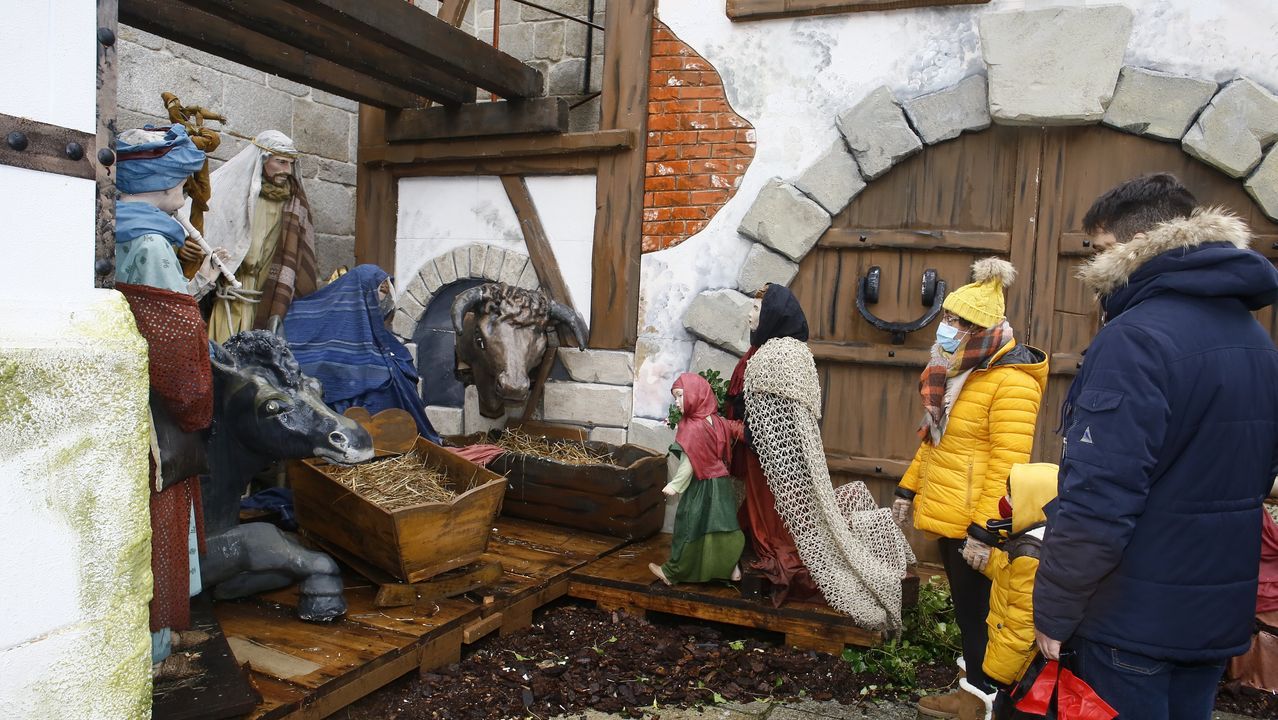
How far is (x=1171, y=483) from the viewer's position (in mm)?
2016

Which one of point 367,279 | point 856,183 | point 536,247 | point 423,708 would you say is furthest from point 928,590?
point 367,279

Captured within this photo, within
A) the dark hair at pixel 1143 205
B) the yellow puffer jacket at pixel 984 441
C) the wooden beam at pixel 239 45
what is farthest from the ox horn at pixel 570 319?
the dark hair at pixel 1143 205

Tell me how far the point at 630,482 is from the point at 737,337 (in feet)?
3.58

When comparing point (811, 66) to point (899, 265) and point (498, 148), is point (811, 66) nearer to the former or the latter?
point (899, 265)

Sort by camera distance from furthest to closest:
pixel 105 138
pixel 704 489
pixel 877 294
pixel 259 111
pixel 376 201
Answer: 1. pixel 376 201
2. pixel 259 111
3. pixel 877 294
4. pixel 704 489
5. pixel 105 138

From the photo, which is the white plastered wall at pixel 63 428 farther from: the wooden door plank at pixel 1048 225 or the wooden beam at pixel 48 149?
A: the wooden door plank at pixel 1048 225

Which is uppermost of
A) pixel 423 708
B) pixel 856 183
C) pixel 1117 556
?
pixel 856 183

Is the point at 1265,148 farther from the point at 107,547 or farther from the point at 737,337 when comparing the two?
the point at 107,547

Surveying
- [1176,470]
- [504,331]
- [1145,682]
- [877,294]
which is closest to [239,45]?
[504,331]

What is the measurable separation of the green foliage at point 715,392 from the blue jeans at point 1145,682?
2.63 metres

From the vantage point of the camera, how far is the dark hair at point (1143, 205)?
2.21 meters

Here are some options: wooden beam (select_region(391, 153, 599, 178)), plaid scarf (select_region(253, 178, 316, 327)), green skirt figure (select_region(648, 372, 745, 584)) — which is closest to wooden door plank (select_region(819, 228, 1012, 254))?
green skirt figure (select_region(648, 372, 745, 584))

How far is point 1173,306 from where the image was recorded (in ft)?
6.76

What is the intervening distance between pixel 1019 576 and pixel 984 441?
88cm
